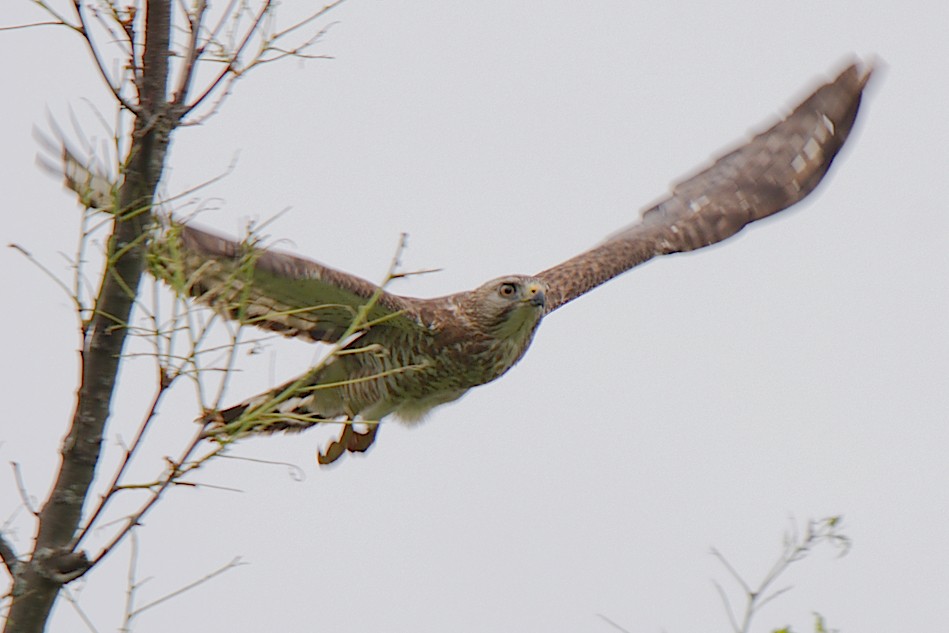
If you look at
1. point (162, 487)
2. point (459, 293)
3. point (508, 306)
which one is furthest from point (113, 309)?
point (459, 293)

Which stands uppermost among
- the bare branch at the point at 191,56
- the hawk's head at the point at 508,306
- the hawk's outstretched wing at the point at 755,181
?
the hawk's outstretched wing at the point at 755,181

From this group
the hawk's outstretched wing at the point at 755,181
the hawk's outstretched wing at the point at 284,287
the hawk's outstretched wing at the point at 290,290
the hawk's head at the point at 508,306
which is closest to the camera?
the hawk's outstretched wing at the point at 284,287

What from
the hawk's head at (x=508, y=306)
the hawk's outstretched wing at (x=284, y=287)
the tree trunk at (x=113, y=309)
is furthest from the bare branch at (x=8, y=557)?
the hawk's head at (x=508, y=306)

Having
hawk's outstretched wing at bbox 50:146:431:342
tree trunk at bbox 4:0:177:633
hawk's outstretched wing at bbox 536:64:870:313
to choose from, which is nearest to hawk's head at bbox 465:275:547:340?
hawk's outstretched wing at bbox 50:146:431:342

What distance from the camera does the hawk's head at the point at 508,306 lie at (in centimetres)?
810

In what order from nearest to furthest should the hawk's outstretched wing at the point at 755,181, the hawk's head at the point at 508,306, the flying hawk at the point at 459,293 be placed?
the flying hawk at the point at 459,293 < the hawk's head at the point at 508,306 < the hawk's outstretched wing at the point at 755,181

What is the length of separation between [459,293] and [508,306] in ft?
1.49

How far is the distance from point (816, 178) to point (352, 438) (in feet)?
13.4

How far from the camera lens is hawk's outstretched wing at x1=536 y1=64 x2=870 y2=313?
1004cm

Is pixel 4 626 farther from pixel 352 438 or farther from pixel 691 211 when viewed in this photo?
pixel 691 211

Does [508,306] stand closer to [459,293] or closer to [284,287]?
[459,293]

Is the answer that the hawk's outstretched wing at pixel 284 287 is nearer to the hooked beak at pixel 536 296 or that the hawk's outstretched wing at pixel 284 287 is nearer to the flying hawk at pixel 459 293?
the flying hawk at pixel 459 293

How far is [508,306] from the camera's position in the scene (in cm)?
810

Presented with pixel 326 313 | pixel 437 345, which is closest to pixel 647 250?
pixel 437 345
